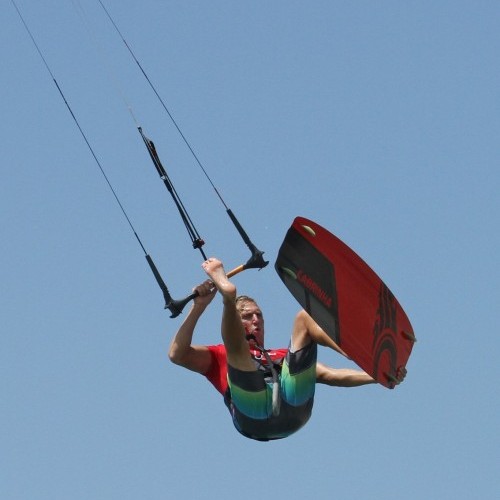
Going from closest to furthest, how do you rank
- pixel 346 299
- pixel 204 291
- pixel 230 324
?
pixel 230 324, pixel 204 291, pixel 346 299

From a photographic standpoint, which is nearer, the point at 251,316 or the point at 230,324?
the point at 230,324

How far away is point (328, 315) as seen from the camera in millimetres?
9000

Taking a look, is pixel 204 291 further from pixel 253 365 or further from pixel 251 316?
pixel 251 316

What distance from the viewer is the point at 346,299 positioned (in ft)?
30.4

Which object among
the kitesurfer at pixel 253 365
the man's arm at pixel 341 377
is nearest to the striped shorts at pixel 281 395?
the kitesurfer at pixel 253 365

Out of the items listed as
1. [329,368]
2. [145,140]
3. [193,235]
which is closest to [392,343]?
[329,368]

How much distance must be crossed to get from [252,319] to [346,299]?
2.40ft

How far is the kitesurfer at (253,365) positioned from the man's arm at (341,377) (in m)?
0.38

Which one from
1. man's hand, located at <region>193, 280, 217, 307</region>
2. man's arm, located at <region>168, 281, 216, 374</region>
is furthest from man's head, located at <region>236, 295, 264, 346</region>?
man's hand, located at <region>193, 280, 217, 307</region>

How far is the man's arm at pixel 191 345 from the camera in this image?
868cm

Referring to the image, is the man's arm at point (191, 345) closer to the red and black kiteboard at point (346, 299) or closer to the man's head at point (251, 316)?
the man's head at point (251, 316)

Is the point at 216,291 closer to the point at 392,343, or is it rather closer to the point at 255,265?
the point at 255,265

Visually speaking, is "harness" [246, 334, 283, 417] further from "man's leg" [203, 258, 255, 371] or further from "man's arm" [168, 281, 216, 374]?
"man's arm" [168, 281, 216, 374]

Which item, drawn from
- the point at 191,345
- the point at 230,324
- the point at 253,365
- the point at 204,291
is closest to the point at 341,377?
the point at 253,365
